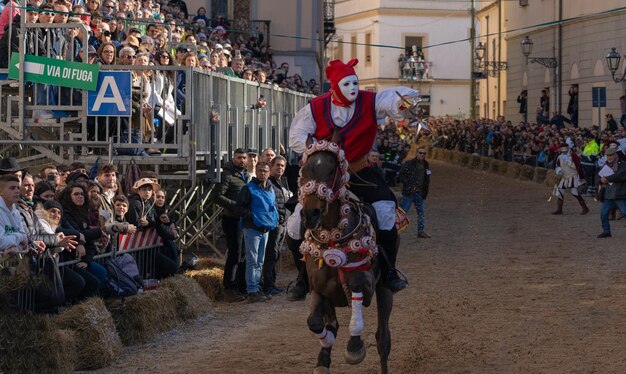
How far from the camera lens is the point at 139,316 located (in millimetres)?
12680

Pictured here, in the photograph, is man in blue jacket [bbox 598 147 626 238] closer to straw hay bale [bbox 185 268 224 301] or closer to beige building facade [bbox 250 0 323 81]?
straw hay bale [bbox 185 268 224 301]

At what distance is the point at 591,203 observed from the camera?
105ft

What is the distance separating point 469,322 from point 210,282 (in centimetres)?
367

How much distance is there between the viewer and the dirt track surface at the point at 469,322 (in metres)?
11.6

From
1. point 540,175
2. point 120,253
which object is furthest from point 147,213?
point 540,175

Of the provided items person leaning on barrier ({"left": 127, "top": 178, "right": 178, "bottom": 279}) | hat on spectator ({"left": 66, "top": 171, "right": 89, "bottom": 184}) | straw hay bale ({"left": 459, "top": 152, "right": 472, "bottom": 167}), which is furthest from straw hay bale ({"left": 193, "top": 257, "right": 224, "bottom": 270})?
straw hay bale ({"left": 459, "top": 152, "right": 472, "bottom": 167})

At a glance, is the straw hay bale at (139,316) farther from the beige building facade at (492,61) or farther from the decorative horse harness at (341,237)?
the beige building facade at (492,61)

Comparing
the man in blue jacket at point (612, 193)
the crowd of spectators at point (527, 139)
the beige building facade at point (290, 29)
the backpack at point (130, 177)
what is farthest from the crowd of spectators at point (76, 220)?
the beige building facade at point (290, 29)

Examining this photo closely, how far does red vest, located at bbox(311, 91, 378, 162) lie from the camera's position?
10570mm

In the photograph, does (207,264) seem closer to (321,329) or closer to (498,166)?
(321,329)

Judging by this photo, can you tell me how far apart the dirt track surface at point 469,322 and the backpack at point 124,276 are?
59 cm

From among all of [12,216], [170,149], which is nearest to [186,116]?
[170,149]

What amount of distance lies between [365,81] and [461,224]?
2538 inches

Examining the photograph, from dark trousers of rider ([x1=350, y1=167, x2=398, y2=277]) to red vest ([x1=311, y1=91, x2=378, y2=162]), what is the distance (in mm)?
204
